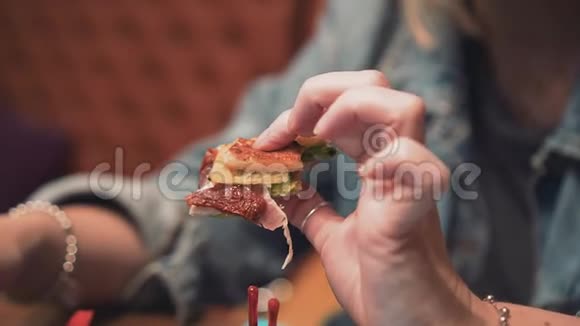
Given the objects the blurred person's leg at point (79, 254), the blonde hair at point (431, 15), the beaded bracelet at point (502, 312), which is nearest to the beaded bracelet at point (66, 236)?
the blurred person's leg at point (79, 254)

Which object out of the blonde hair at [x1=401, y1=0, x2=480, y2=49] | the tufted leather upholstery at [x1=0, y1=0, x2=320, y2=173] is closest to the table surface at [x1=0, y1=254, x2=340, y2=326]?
the blonde hair at [x1=401, y1=0, x2=480, y2=49]

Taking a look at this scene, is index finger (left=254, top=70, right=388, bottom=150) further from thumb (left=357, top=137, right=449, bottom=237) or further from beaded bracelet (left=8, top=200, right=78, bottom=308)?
beaded bracelet (left=8, top=200, right=78, bottom=308)

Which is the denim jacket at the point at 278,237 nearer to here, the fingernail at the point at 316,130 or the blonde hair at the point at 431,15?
the blonde hair at the point at 431,15

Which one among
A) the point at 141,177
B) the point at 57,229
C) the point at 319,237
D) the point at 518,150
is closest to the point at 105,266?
the point at 57,229

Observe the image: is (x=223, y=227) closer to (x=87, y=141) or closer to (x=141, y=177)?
(x=141, y=177)

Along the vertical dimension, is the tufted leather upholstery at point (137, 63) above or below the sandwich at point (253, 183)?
above

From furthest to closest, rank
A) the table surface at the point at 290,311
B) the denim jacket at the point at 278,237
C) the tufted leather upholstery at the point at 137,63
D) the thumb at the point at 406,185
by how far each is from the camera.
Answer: the tufted leather upholstery at the point at 137,63 < the denim jacket at the point at 278,237 < the table surface at the point at 290,311 < the thumb at the point at 406,185

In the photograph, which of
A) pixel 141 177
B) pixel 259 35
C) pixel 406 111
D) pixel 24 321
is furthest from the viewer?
pixel 259 35
